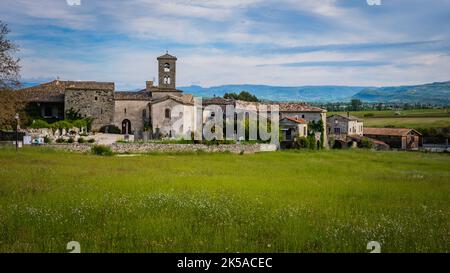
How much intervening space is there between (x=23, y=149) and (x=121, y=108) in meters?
21.8

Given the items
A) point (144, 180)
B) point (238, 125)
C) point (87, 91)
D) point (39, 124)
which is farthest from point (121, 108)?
point (144, 180)

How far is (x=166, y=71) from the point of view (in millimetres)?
58719

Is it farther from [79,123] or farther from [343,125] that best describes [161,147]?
[343,125]

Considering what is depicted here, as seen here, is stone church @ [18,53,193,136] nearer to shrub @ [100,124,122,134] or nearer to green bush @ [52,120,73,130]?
shrub @ [100,124,122,134]

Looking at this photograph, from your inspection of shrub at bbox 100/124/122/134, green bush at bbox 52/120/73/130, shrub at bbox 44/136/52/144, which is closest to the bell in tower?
shrub at bbox 100/124/122/134

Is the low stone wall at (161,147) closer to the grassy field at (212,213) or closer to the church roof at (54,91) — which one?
the grassy field at (212,213)

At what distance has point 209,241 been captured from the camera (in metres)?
9.68

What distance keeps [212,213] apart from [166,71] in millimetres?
48316

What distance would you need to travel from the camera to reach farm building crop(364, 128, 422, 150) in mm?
73125

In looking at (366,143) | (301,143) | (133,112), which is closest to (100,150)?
(133,112)

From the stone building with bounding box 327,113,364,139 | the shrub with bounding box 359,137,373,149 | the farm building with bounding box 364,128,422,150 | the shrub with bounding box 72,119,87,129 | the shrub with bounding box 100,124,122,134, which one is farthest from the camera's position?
the stone building with bounding box 327,113,364,139

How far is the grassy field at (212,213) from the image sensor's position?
9609 millimetres

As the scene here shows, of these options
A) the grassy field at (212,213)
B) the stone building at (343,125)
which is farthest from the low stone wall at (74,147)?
the stone building at (343,125)

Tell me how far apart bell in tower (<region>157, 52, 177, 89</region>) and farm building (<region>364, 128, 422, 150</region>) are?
41.0 metres
